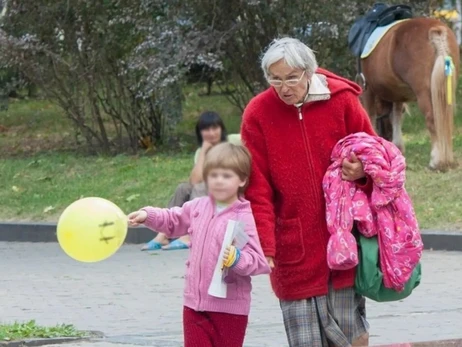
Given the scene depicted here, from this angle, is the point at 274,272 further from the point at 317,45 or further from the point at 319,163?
Result: the point at 317,45

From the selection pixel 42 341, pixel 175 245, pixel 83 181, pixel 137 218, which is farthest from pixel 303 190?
pixel 83 181

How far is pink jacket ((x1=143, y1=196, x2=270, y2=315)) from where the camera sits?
5.20 metres

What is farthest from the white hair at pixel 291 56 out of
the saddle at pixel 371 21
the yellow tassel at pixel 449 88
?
the saddle at pixel 371 21

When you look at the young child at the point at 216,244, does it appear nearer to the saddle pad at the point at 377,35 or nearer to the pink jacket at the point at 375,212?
the pink jacket at the point at 375,212

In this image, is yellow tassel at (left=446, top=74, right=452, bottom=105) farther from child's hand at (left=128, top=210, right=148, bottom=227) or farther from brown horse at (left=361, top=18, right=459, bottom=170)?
child's hand at (left=128, top=210, right=148, bottom=227)

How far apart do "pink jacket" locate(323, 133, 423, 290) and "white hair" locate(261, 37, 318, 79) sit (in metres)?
0.35

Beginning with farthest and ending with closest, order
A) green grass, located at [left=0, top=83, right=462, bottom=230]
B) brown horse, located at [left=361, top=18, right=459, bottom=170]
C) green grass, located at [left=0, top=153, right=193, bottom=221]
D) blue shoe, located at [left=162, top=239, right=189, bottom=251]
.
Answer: green grass, located at [left=0, top=153, right=193, bottom=221]
brown horse, located at [left=361, top=18, right=459, bottom=170]
green grass, located at [left=0, top=83, right=462, bottom=230]
blue shoe, located at [left=162, top=239, right=189, bottom=251]

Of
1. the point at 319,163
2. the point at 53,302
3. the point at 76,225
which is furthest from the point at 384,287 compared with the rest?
the point at 53,302

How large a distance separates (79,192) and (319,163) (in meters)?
9.35

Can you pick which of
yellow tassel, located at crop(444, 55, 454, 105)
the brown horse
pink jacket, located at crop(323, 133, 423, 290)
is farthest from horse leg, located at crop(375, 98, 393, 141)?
pink jacket, located at crop(323, 133, 423, 290)

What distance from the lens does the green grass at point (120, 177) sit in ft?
41.5

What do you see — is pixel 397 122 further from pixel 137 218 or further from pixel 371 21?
pixel 137 218

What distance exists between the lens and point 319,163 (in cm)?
525

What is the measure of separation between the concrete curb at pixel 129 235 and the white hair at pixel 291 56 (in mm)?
6336
